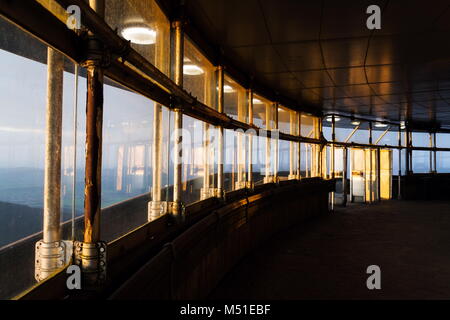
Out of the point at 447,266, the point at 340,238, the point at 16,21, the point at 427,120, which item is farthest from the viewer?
the point at 427,120

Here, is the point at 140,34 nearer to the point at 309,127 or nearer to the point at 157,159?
the point at 157,159

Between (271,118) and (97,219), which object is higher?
(271,118)

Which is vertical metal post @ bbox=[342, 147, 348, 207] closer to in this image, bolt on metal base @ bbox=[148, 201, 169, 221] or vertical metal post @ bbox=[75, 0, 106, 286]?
bolt on metal base @ bbox=[148, 201, 169, 221]

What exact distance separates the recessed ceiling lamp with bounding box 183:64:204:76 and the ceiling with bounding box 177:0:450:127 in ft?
1.34

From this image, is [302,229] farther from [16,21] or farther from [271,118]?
[16,21]

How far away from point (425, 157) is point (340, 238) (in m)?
11.6

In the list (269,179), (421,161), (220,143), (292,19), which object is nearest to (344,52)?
(292,19)

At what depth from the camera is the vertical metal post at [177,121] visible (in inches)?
139

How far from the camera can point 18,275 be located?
5.28m

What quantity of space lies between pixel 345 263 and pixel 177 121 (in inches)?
138

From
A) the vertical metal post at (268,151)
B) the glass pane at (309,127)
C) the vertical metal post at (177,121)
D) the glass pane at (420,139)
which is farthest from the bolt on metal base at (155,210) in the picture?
the glass pane at (420,139)

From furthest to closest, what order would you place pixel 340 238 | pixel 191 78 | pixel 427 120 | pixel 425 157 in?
pixel 425 157, pixel 427 120, pixel 340 238, pixel 191 78

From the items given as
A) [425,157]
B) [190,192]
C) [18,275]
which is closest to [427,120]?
[425,157]

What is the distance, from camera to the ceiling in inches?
145
